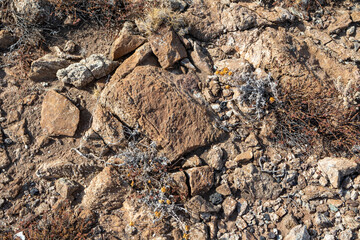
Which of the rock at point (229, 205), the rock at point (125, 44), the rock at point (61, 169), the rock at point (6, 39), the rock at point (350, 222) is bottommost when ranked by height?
the rock at point (350, 222)

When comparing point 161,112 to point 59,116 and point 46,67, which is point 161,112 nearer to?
point 59,116

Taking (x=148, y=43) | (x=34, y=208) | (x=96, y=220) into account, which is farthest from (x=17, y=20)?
(x=96, y=220)

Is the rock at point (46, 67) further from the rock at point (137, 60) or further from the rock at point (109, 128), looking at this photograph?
the rock at point (109, 128)

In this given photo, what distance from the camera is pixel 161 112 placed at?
3.67m

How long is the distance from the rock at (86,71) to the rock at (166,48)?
654mm

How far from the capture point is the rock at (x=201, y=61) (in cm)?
401

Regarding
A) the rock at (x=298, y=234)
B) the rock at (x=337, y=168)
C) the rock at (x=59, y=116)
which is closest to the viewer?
the rock at (x=298, y=234)

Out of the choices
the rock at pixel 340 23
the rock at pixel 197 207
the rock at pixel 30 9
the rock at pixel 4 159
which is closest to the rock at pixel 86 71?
the rock at pixel 30 9

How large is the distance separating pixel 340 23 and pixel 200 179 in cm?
331

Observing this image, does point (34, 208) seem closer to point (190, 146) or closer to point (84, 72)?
point (84, 72)

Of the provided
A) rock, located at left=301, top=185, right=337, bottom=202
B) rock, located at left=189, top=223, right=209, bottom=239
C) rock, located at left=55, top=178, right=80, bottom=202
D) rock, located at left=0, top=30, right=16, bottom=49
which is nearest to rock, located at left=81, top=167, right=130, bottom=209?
rock, located at left=55, top=178, right=80, bottom=202

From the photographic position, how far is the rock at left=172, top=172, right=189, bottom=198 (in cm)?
349

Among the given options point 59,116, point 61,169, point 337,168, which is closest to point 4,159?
point 61,169

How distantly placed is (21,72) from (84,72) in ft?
3.58
